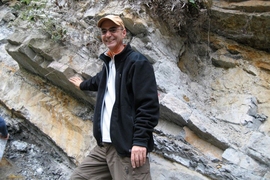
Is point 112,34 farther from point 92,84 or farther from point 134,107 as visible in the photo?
point 92,84

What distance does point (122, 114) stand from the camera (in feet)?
9.50

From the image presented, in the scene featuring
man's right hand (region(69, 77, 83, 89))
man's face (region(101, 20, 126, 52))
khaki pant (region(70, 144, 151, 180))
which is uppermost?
man's face (region(101, 20, 126, 52))

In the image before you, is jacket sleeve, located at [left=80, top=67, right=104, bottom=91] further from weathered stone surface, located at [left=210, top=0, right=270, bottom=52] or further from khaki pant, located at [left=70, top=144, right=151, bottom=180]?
weathered stone surface, located at [left=210, top=0, right=270, bottom=52]

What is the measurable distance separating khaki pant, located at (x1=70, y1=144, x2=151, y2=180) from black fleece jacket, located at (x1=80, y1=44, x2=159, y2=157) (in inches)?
5.9

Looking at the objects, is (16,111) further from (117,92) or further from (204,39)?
(204,39)

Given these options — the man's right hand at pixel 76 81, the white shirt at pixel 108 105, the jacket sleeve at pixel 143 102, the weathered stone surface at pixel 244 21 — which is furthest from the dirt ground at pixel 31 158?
the weathered stone surface at pixel 244 21

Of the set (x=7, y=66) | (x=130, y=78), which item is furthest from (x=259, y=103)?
(x=7, y=66)

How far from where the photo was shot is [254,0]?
4.67 m

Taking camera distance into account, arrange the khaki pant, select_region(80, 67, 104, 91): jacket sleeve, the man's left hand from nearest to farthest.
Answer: the man's left hand < the khaki pant < select_region(80, 67, 104, 91): jacket sleeve

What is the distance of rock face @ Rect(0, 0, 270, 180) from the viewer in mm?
3939

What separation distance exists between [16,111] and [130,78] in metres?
2.75

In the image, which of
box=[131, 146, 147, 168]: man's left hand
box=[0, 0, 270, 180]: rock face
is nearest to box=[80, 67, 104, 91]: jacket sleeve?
box=[0, 0, 270, 180]: rock face

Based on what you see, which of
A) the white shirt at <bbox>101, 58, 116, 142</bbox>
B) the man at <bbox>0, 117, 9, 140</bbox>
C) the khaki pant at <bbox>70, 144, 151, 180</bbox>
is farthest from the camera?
the man at <bbox>0, 117, 9, 140</bbox>

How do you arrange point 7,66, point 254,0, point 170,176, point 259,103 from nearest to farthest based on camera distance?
point 170,176 < point 259,103 < point 254,0 < point 7,66
